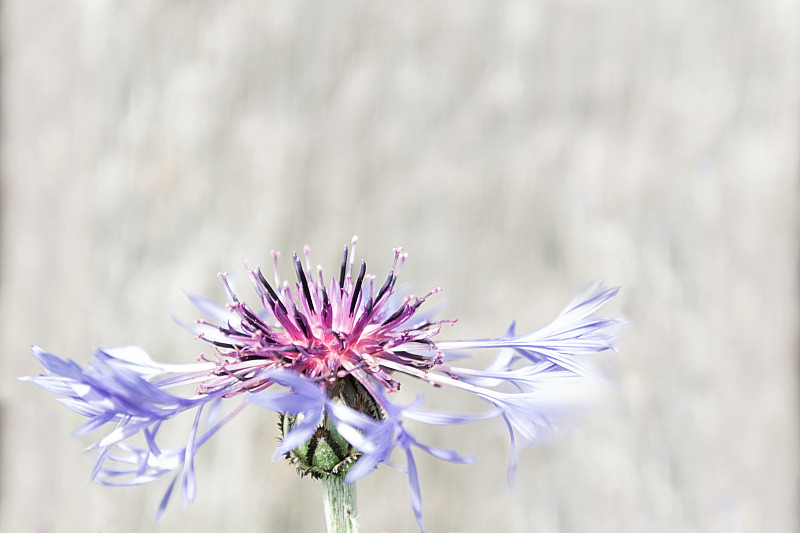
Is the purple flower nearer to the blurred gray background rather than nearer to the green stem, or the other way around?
the green stem

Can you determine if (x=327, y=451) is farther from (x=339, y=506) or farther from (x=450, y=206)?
(x=450, y=206)

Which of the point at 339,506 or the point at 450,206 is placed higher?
the point at 450,206

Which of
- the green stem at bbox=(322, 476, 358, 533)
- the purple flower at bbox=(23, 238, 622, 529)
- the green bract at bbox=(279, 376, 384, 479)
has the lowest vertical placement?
the green stem at bbox=(322, 476, 358, 533)

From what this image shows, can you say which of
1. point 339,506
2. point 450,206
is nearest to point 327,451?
point 339,506

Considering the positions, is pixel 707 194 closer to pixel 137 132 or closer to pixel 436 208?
pixel 436 208

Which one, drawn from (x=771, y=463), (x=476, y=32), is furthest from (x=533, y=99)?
(x=771, y=463)

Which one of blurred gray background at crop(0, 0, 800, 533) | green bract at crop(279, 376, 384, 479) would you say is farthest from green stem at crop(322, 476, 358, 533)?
blurred gray background at crop(0, 0, 800, 533)

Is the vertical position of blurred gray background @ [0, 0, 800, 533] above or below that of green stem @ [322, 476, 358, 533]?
above
